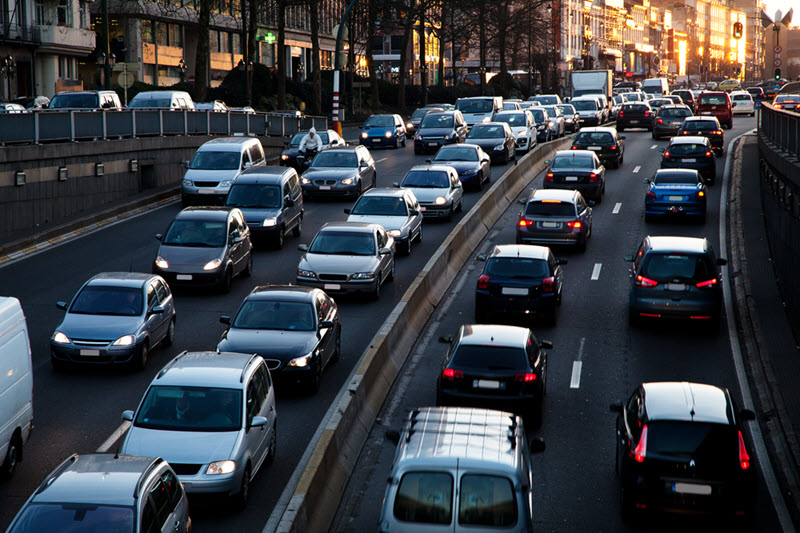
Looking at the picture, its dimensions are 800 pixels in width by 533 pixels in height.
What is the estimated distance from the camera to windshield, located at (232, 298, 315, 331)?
17281 mm

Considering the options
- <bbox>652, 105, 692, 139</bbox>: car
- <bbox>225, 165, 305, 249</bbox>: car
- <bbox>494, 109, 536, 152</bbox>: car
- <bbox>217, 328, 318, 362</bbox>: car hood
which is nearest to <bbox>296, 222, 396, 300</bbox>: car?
<bbox>225, 165, 305, 249</bbox>: car

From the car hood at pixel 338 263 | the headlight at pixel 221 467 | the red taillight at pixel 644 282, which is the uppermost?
the car hood at pixel 338 263

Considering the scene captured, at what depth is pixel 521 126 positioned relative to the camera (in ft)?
155

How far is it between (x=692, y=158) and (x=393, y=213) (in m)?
14.6

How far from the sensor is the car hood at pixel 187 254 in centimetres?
2288

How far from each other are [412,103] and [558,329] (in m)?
72.4

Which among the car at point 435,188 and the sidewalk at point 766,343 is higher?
the car at point 435,188

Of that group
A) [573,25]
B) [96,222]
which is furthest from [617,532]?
[573,25]

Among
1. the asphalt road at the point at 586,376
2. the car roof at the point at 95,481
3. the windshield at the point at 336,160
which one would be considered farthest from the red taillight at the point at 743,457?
the windshield at the point at 336,160

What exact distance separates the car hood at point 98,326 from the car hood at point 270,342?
5.91ft

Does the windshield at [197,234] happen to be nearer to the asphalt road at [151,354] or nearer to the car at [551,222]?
the asphalt road at [151,354]

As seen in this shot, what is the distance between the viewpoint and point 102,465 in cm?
1002

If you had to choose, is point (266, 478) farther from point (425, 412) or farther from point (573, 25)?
point (573, 25)

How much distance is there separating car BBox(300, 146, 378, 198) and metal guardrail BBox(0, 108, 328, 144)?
6024mm
